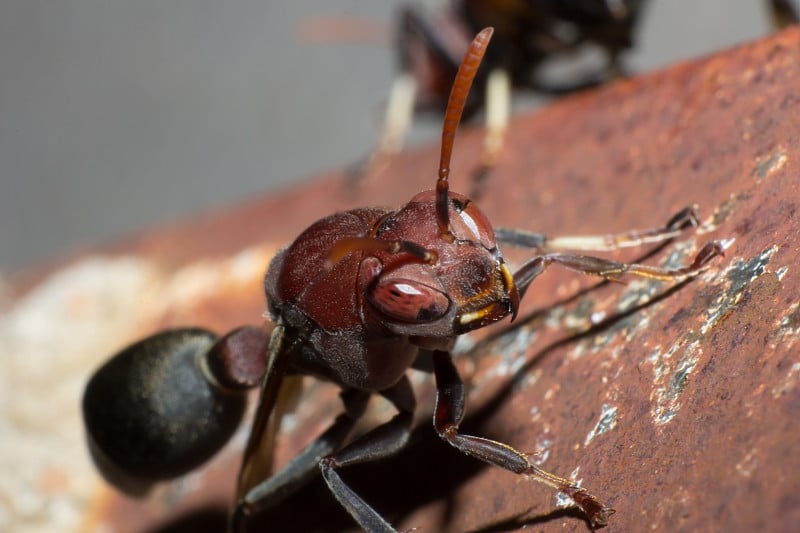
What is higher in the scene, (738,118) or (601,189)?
(738,118)

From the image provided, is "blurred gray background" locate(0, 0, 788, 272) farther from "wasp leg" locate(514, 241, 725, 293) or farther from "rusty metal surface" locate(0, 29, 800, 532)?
"wasp leg" locate(514, 241, 725, 293)

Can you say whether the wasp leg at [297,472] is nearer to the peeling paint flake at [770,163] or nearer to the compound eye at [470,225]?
the compound eye at [470,225]

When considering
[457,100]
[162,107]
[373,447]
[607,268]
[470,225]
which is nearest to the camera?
[457,100]

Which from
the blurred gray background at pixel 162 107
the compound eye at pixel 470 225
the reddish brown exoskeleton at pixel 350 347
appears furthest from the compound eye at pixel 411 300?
the blurred gray background at pixel 162 107

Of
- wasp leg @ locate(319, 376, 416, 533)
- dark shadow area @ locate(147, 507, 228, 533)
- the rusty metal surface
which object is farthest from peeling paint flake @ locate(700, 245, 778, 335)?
dark shadow area @ locate(147, 507, 228, 533)

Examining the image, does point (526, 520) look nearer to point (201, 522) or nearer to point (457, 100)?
point (457, 100)

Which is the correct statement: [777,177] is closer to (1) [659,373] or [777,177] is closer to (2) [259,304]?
(1) [659,373]

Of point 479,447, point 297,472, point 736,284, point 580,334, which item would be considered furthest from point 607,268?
point 297,472

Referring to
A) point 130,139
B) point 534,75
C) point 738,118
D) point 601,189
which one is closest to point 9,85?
point 130,139
